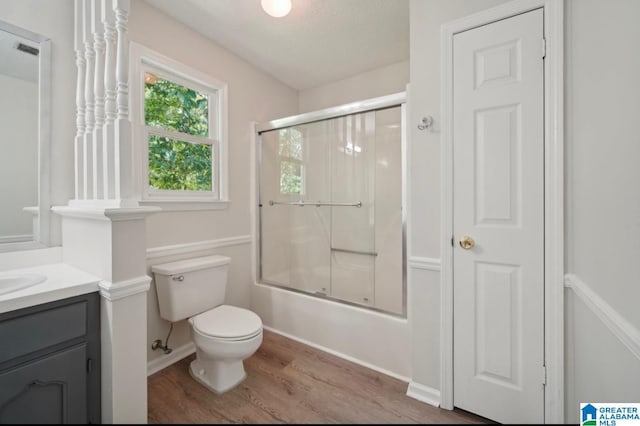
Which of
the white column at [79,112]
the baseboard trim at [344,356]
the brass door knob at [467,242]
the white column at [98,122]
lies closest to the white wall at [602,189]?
the brass door knob at [467,242]

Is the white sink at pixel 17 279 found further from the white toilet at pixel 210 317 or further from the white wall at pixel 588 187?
the white wall at pixel 588 187

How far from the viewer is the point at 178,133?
2.04 meters

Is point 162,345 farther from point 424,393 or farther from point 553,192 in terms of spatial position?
point 553,192

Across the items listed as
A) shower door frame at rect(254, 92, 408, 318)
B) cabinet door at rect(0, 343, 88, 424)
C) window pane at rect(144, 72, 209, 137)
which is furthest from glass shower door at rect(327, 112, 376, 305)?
cabinet door at rect(0, 343, 88, 424)

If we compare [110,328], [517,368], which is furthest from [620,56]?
[110,328]

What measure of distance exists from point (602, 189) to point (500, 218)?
0.43 meters

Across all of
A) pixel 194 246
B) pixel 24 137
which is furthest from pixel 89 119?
pixel 194 246

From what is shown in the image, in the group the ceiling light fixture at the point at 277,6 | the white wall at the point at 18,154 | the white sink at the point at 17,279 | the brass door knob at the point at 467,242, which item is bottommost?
the white sink at the point at 17,279

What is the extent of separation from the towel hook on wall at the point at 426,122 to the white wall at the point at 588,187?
32 millimetres

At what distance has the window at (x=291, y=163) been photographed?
257 centimetres

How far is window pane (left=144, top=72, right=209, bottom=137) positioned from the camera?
75.2 inches

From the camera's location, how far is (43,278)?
1177 millimetres

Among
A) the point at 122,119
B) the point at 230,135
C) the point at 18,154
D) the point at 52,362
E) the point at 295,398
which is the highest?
the point at 230,135

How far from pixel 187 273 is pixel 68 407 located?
0.85 meters
